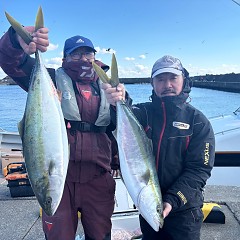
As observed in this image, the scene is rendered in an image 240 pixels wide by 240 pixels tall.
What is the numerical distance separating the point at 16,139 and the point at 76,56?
6.54 metres

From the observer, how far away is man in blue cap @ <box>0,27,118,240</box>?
7.66ft

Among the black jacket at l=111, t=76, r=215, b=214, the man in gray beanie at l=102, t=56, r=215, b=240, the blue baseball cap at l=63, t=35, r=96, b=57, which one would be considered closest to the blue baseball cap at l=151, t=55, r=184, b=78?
the man in gray beanie at l=102, t=56, r=215, b=240

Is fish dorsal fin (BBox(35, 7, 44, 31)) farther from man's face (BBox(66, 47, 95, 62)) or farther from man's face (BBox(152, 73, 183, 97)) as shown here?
man's face (BBox(152, 73, 183, 97))

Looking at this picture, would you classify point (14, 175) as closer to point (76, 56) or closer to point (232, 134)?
point (76, 56)

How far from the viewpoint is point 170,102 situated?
7.71ft

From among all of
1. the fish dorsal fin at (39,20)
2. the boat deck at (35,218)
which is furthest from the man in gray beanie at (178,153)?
the boat deck at (35,218)

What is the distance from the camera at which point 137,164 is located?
6.60ft

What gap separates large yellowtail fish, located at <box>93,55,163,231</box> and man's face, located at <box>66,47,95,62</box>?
1.55 ft

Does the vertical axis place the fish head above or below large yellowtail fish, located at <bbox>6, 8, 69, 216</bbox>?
below

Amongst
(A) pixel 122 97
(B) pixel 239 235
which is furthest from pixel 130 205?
(A) pixel 122 97

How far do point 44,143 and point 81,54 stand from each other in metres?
0.98

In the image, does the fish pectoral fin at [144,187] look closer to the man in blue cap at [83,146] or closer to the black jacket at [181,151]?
the black jacket at [181,151]

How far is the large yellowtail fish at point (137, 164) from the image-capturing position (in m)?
1.95

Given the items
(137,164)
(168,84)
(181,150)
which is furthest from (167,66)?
(137,164)
